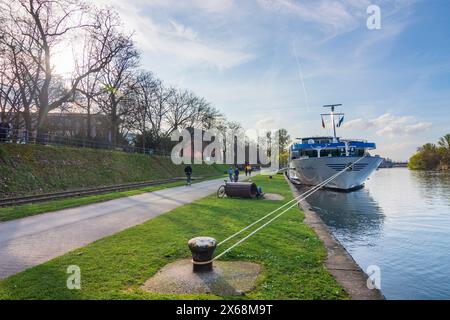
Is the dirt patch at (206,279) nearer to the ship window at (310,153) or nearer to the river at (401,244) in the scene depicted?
the river at (401,244)

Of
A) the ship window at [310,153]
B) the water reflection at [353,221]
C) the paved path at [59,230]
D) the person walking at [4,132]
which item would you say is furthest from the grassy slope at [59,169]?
the ship window at [310,153]

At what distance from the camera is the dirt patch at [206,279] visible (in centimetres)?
548

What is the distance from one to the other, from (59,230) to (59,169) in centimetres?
1727

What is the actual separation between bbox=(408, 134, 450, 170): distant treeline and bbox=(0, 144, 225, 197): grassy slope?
95863 mm

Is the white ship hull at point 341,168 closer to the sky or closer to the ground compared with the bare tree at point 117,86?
closer to the ground

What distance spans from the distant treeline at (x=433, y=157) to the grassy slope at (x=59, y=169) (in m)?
95.9

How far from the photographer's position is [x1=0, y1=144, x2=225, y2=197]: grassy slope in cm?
2056

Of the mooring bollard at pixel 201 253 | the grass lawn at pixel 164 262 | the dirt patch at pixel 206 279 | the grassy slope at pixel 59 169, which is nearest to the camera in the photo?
the grass lawn at pixel 164 262

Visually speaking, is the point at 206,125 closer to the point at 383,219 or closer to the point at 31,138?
the point at 31,138

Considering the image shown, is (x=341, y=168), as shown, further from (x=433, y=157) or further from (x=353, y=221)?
(x=433, y=157)

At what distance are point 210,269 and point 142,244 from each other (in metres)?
2.49

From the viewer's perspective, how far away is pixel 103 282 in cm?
564

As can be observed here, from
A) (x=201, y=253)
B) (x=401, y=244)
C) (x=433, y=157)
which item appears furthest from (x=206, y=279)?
(x=433, y=157)
